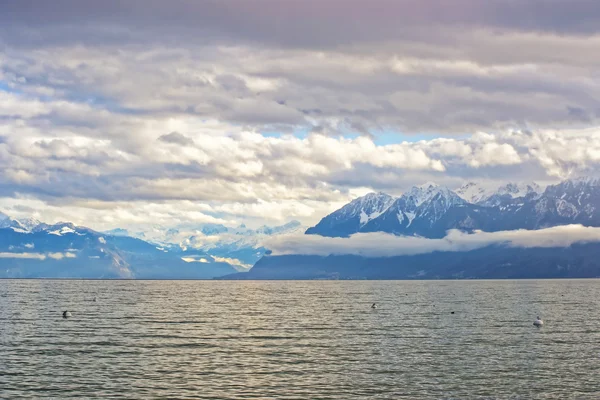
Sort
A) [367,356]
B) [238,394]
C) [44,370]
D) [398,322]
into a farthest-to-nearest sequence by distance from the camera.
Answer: [398,322], [367,356], [44,370], [238,394]

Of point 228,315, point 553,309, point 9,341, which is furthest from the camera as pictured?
point 553,309

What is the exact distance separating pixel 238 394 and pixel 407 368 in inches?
932

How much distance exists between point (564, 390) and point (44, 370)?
2224 inches

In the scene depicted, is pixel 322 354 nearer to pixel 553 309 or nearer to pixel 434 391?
pixel 434 391

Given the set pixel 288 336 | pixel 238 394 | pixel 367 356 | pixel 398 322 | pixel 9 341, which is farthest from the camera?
pixel 398 322

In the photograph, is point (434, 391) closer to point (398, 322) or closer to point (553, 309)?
point (398, 322)

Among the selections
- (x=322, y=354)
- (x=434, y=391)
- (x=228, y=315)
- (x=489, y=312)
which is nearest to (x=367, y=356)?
(x=322, y=354)

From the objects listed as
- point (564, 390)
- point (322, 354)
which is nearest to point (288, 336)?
point (322, 354)

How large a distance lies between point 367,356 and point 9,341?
53.5m

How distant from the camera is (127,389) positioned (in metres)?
74.6

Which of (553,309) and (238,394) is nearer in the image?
(238,394)

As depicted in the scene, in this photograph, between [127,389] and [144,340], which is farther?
[144,340]

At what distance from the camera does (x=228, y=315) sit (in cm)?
16850

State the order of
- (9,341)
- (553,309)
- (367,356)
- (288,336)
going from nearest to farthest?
(367,356), (9,341), (288,336), (553,309)
